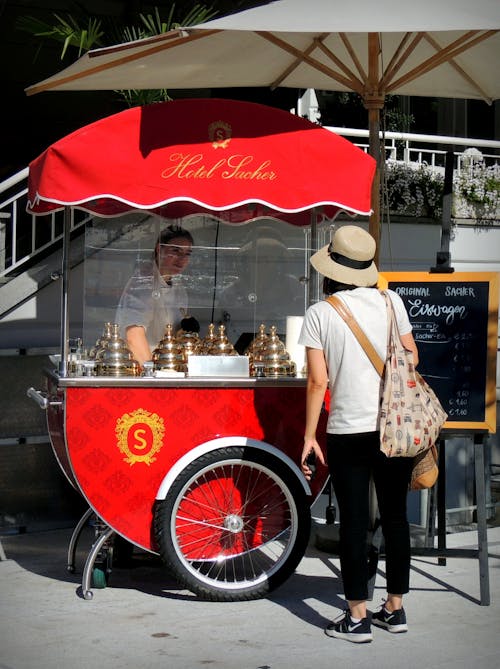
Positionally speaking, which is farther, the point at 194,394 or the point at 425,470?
the point at 194,394

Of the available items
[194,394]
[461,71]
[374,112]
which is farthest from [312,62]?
[194,394]

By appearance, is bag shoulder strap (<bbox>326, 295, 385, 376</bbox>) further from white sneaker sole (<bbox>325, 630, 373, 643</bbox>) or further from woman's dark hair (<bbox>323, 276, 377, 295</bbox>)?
white sneaker sole (<bbox>325, 630, 373, 643</bbox>)

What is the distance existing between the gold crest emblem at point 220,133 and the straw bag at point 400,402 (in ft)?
4.29

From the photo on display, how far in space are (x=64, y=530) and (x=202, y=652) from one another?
297 centimetres

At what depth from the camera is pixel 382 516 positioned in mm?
5289

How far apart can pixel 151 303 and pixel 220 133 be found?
114 cm

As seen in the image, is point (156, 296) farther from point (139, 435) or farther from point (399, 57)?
point (399, 57)

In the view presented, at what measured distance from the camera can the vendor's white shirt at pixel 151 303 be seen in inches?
259

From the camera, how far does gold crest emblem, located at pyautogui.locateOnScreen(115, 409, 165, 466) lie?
582 cm

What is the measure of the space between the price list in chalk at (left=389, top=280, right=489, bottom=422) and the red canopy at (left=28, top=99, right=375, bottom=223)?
758mm

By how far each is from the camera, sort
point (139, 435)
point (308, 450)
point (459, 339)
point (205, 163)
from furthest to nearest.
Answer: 1. point (459, 339)
2. point (205, 163)
3. point (139, 435)
4. point (308, 450)

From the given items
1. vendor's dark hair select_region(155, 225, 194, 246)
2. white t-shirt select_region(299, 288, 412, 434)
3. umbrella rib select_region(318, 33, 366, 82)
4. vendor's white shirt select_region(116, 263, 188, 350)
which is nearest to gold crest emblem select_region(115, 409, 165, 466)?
vendor's white shirt select_region(116, 263, 188, 350)

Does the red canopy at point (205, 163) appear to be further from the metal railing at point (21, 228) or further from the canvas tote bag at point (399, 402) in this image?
the metal railing at point (21, 228)

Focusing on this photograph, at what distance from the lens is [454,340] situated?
631 cm
